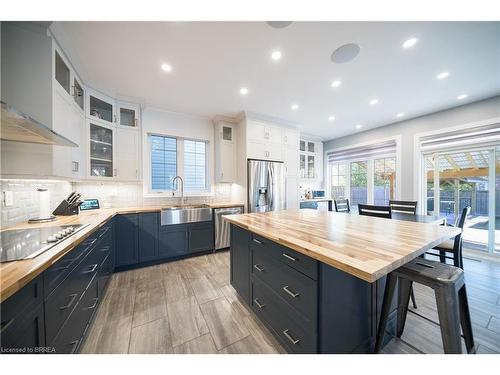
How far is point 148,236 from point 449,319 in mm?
3129

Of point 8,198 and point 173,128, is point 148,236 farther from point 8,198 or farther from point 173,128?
point 173,128

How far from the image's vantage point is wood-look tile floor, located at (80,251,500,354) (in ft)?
4.31

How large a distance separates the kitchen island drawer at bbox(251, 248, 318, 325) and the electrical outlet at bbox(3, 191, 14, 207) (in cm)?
214

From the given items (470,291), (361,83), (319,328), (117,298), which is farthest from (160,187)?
(470,291)

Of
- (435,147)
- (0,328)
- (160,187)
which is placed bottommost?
(0,328)

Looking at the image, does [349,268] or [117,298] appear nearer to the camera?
[349,268]

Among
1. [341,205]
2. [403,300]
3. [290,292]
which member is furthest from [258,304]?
[341,205]

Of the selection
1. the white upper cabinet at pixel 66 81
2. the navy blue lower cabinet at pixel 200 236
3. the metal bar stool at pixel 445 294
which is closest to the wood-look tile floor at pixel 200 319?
the metal bar stool at pixel 445 294

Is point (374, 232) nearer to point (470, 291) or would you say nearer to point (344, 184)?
point (470, 291)

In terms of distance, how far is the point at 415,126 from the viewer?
3.62 meters

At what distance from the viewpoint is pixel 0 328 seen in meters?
0.65

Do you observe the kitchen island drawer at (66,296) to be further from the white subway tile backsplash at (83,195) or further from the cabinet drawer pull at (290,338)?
the cabinet drawer pull at (290,338)

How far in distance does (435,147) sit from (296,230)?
3999 millimetres

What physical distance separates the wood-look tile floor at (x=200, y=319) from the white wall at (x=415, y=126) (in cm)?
195
